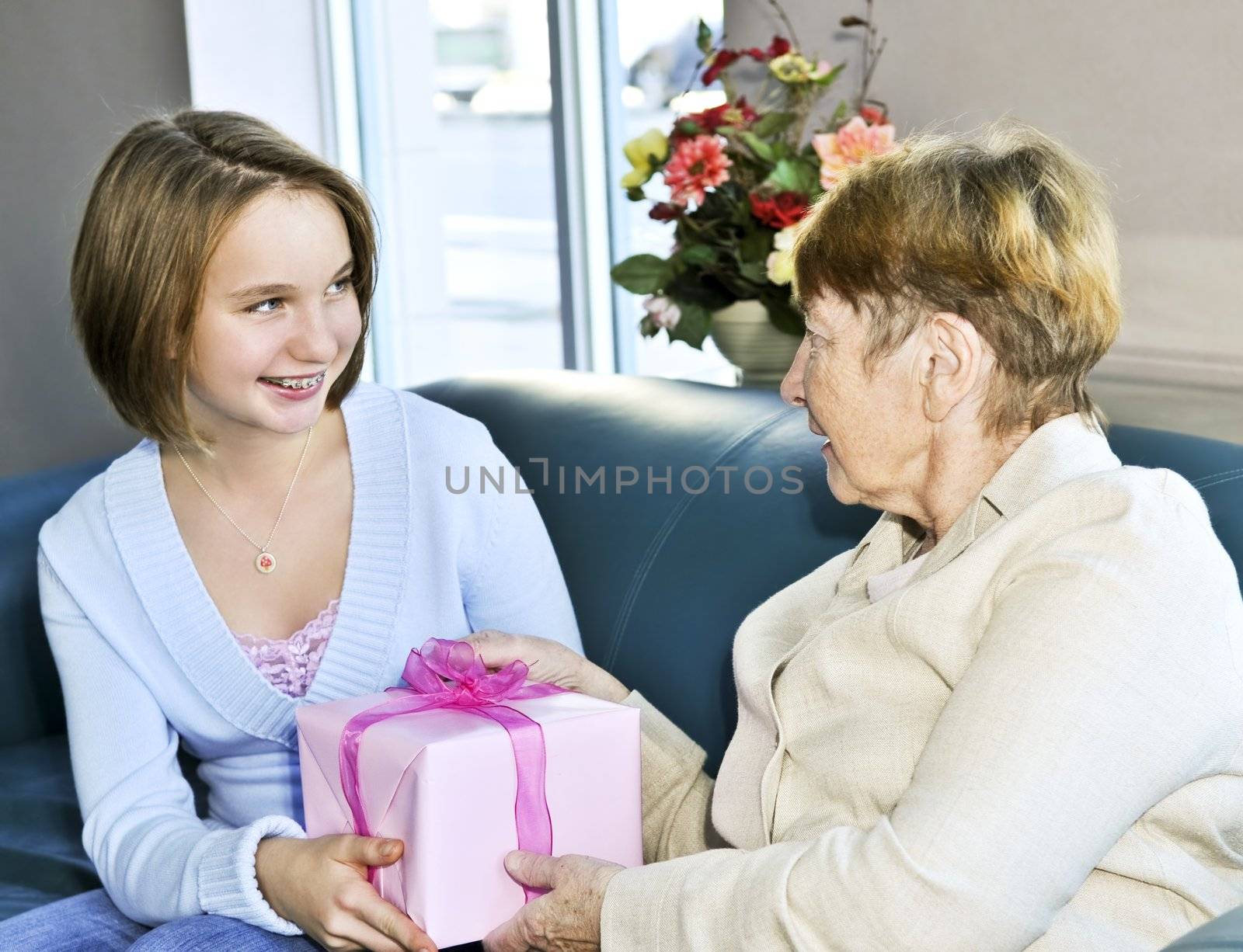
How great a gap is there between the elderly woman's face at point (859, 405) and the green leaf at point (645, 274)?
40.6 inches

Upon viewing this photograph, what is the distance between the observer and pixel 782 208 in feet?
6.49

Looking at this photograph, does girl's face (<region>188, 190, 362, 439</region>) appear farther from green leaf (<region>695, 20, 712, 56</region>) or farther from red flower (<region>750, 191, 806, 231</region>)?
green leaf (<region>695, 20, 712, 56</region>)

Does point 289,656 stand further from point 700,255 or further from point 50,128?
point 50,128

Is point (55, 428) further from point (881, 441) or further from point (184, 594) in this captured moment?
point (881, 441)

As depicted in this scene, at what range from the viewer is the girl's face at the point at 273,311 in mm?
1410

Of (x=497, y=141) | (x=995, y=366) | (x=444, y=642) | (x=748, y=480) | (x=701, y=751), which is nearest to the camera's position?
(x=995, y=366)

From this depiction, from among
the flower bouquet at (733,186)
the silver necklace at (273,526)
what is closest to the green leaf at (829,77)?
the flower bouquet at (733,186)

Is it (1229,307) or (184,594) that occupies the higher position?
(1229,307)

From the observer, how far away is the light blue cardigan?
A: 1.43m

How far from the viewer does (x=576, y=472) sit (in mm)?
1915

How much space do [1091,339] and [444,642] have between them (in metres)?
0.64

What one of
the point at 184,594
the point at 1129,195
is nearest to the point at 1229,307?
the point at 1129,195

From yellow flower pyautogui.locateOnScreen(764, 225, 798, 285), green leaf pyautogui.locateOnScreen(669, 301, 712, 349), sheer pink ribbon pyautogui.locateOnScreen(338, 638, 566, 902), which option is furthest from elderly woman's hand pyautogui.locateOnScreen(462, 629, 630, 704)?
green leaf pyautogui.locateOnScreen(669, 301, 712, 349)

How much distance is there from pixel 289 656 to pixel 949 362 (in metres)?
0.82
